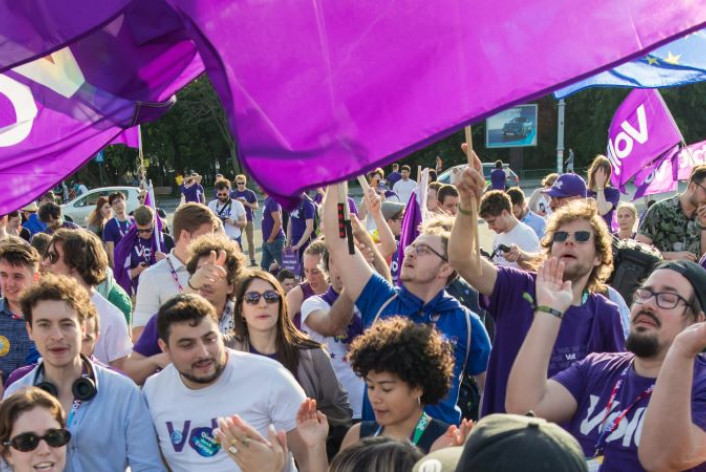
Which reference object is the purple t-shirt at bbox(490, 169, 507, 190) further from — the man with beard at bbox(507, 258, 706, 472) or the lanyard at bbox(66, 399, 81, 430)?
the lanyard at bbox(66, 399, 81, 430)

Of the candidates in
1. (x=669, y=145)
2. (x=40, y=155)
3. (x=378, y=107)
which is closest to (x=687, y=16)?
(x=378, y=107)

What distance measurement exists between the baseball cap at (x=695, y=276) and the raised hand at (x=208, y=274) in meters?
2.47

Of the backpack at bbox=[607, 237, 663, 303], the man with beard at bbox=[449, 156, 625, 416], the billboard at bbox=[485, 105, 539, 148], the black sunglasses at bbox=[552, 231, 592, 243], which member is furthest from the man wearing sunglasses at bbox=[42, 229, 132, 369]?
the billboard at bbox=[485, 105, 539, 148]

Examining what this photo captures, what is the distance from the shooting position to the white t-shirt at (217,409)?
350 cm

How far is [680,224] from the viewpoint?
6398 mm

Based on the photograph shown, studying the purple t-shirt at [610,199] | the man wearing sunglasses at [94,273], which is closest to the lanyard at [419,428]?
the man wearing sunglasses at [94,273]

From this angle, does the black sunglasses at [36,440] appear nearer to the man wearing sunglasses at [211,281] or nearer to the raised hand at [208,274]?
the man wearing sunglasses at [211,281]

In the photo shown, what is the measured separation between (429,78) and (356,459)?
57.0 inches

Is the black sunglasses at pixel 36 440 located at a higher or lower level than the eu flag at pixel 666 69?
lower

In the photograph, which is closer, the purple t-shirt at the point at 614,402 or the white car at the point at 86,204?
the purple t-shirt at the point at 614,402

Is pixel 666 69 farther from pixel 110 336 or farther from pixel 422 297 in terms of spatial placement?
pixel 110 336

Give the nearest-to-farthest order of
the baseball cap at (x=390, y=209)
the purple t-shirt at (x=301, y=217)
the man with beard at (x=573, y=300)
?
the man with beard at (x=573, y=300) < the baseball cap at (x=390, y=209) < the purple t-shirt at (x=301, y=217)

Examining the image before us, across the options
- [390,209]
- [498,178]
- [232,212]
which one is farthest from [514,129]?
[390,209]

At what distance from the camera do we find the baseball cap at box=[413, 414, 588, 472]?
1546 millimetres
